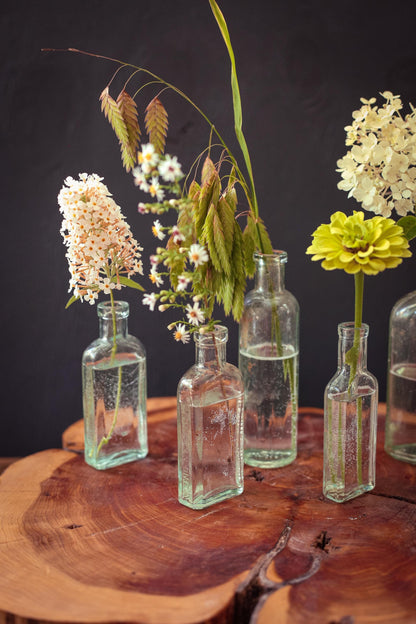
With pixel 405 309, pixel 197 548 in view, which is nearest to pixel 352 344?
pixel 405 309

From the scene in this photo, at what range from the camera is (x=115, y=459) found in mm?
1452

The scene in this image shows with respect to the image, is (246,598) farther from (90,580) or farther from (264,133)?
(264,133)

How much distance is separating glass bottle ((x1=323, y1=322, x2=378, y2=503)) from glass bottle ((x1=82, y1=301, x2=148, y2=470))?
405 millimetres

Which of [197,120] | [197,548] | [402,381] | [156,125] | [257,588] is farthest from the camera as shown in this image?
[197,120]

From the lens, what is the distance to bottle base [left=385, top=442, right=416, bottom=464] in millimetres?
1463

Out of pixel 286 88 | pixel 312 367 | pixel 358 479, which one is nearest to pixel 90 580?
pixel 358 479

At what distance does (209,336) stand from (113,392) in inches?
11.8

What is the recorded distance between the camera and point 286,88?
1.97 meters

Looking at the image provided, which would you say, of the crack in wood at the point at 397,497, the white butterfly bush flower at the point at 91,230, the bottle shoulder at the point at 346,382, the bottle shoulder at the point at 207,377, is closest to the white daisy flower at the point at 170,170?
the white butterfly bush flower at the point at 91,230

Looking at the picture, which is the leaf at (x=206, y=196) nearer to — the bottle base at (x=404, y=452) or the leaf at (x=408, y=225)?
the leaf at (x=408, y=225)

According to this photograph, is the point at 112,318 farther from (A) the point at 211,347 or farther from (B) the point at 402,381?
(B) the point at 402,381

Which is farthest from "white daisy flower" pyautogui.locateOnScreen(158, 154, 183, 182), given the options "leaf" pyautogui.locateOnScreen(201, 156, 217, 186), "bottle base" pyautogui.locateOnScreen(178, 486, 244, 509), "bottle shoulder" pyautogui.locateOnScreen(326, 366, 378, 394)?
"bottle base" pyautogui.locateOnScreen(178, 486, 244, 509)

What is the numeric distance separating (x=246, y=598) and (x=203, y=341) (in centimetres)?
43

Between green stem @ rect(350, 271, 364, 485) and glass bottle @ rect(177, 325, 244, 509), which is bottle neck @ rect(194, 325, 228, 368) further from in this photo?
green stem @ rect(350, 271, 364, 485)
